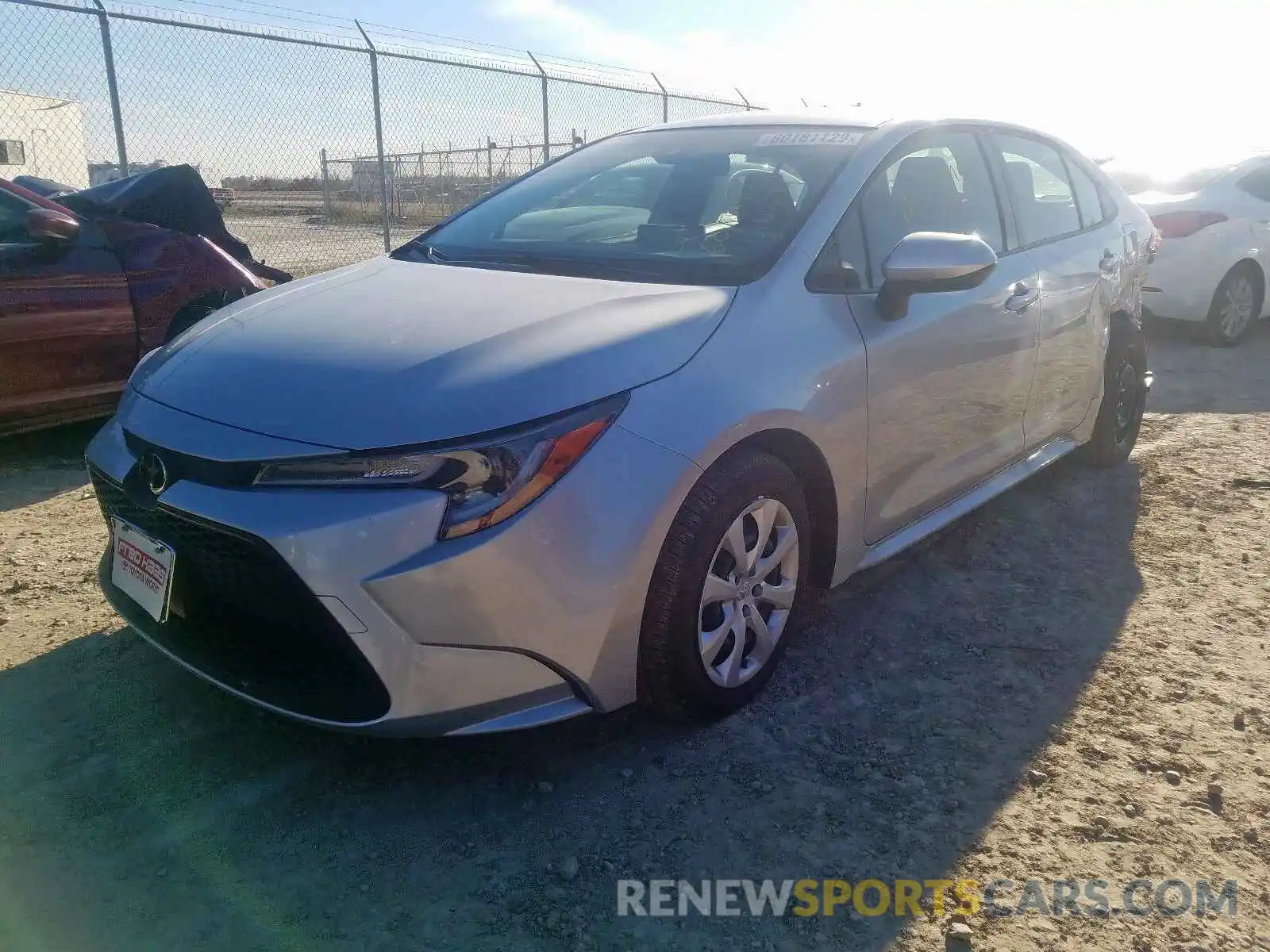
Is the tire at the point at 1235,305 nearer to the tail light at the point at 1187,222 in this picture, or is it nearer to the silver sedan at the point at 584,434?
the tail light at the point at 1187,222

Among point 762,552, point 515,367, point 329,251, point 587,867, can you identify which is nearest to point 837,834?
point 587,867

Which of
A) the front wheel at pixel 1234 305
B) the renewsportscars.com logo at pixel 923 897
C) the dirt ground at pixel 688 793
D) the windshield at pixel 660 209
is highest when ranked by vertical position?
the windshield at pixel 660 209

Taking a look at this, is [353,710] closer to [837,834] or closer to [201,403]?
[201,403]

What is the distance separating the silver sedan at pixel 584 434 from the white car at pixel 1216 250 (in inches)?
200

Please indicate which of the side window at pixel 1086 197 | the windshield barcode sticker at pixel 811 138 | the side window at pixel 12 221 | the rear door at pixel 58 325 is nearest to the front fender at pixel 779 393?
the windshield barcode sticker at pixel 811 138

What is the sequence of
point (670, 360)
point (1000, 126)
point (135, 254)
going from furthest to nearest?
point (135, 254)
point (1000, 126)
point (670, 360)

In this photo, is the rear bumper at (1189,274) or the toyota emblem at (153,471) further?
the rear bumper at (1189,274)

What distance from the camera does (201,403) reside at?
2260mm

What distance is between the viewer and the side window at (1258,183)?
7973 millimetres

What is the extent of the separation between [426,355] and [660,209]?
131cm

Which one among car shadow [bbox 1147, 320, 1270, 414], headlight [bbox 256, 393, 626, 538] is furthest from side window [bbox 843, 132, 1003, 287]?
car shadow [bbox 1147, 320, 1270, 414]

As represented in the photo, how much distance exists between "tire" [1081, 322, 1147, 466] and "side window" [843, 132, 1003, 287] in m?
1.29

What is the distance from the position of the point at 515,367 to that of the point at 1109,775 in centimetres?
→ 172

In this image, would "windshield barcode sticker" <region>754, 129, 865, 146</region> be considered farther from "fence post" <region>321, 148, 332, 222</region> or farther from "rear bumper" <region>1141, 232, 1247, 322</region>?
"fence post" <region>321, 148, 332, 222</region>
